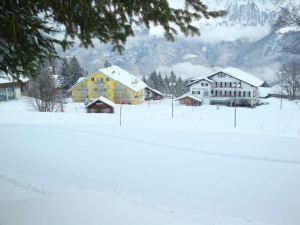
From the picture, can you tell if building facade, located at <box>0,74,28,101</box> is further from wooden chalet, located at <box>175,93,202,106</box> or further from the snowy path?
the snowy path

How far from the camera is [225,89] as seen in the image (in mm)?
55812

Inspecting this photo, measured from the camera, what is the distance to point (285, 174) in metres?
11.3

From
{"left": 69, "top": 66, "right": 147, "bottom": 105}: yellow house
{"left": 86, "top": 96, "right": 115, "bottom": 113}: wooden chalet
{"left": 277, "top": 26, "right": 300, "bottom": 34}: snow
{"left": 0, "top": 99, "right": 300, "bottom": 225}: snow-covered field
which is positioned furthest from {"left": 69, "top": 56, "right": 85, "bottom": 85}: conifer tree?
{"left": 277, "top": 26, "right": 300, "bottom": 34}: snow

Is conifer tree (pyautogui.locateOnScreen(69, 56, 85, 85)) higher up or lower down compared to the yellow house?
higher up

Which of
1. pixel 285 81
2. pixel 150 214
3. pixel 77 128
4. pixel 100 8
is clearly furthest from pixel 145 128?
pixel 285 81

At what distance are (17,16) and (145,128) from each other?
50.7ft

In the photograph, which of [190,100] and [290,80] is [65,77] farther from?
[290,80]

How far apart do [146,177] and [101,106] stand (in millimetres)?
30061

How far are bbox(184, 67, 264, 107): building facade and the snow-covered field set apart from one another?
1475 inches

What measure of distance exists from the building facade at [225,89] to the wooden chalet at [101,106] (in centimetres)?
2098

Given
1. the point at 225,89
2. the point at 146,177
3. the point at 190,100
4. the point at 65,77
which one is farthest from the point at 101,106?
the point at 146,177

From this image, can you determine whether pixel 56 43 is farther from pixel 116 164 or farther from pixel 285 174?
pixel 285 174

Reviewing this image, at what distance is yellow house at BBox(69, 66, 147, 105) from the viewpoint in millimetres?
52531

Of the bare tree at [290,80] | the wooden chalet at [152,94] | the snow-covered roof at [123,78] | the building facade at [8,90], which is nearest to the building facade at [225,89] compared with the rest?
the snow-covered roof at [123,78]
